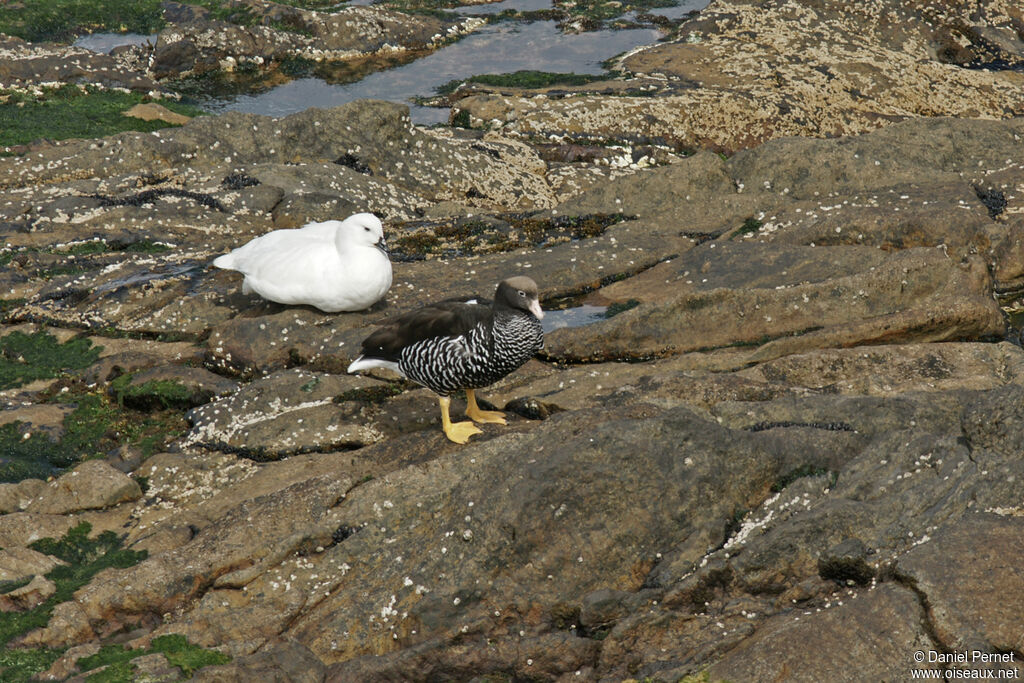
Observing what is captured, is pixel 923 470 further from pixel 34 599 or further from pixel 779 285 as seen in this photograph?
pixel 34 599

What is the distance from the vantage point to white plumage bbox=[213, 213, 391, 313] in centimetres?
1241

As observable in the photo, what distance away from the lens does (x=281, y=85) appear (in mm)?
30531

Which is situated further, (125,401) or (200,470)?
(125,401)

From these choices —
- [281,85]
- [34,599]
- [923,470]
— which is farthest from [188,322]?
Result: [281,85]

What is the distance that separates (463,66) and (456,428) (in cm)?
2359

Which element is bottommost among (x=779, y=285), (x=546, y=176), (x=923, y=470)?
(x=546, y=176)

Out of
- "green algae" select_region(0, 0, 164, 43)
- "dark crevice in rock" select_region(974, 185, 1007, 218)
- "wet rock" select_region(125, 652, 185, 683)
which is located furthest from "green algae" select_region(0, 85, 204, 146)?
"dark crevice in rock" select_region(974, 185, 1007, 218)

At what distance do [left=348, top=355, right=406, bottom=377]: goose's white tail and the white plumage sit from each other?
183cm

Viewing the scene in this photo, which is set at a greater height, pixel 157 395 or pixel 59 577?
pixel 59 577

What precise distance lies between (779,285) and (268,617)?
25.4 ft

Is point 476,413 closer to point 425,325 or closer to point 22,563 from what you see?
point 425,325

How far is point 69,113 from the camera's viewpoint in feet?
85.1

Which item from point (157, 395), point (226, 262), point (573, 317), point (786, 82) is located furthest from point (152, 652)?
point (786, 82)

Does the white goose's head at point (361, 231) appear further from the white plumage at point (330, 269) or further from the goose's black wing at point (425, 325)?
the goose's black wing at point (425, 325)
